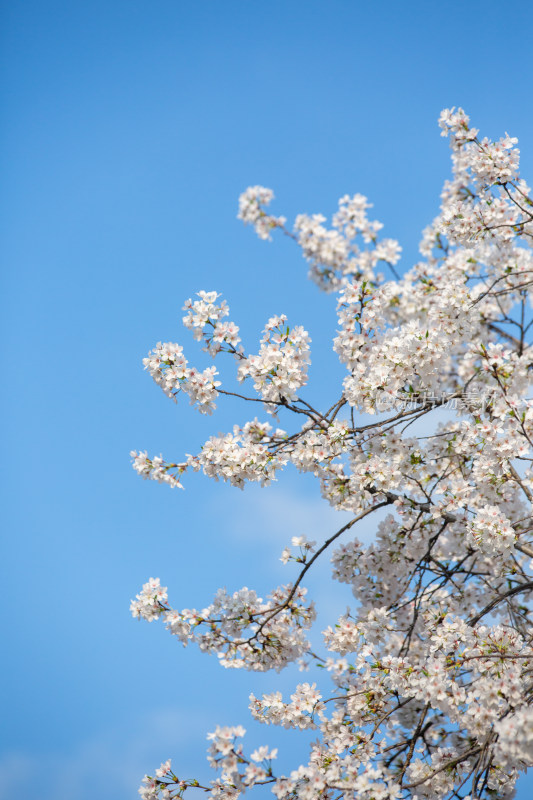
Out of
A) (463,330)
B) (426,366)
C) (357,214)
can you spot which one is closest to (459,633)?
(426,366)

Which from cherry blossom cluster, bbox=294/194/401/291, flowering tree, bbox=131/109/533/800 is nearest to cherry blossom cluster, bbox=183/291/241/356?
flowering tree, bbox=131/109/533/800

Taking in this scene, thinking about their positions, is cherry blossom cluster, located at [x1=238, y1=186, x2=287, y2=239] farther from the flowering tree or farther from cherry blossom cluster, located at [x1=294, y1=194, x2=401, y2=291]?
the flowering tree

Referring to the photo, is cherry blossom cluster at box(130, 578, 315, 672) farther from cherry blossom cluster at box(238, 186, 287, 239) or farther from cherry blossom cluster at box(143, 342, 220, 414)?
cherry blossom cluster at box(238, 186, 287, 239)

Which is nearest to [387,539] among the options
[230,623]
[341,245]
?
→ [230,623]

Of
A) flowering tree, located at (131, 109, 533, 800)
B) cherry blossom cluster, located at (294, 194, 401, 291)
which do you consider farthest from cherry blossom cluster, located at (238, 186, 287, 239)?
flowering tree, located at (131, 109, 533, 800)

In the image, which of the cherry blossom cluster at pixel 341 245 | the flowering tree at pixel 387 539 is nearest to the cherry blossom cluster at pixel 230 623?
the flowering tree at pixel 387 539

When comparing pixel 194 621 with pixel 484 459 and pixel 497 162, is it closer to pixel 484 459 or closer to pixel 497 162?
pixel 484 459

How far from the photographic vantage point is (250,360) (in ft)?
16.0

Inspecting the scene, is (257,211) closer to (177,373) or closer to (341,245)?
(341,245)

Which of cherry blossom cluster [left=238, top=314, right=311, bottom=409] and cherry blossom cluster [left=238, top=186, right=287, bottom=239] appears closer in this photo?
cherry blossom cluster [left=238, top=314, right=311, bottom=409]

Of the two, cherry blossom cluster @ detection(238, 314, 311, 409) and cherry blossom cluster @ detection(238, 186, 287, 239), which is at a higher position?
cherry blossom cluster @ detection(238, 186, 287, 239)

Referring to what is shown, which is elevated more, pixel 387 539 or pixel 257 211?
pixel 257 211

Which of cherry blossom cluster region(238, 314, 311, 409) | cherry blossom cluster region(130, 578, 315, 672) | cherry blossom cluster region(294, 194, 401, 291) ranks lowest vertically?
cherry blossom cluster region(130, 578, 315, 672)

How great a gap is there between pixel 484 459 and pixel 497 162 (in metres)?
2.58
